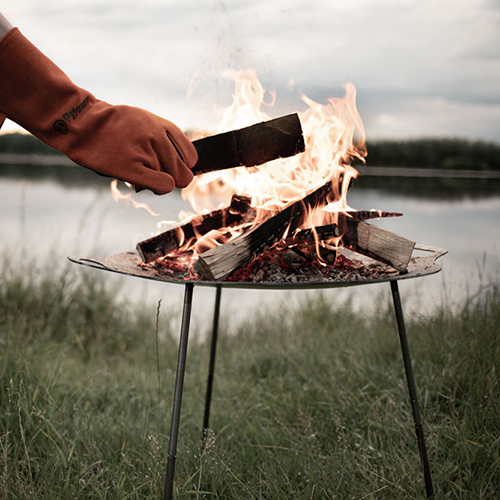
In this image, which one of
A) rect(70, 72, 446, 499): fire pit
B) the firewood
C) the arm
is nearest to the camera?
the arm

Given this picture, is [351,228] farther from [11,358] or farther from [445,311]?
[11,358]

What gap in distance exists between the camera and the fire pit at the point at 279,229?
1531 mm

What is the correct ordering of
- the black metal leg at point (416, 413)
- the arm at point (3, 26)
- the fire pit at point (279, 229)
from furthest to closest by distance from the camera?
the black metal leg at point (416, 413) → the fire pit at point (279, 229) → the arm at point (3, 26)

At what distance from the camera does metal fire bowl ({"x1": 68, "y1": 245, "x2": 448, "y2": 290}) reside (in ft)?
4.80

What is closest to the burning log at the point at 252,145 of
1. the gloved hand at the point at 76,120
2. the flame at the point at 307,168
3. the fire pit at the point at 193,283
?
the flame at the point at 307,168

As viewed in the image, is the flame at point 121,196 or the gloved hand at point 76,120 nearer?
the gloved hand at point 76,120

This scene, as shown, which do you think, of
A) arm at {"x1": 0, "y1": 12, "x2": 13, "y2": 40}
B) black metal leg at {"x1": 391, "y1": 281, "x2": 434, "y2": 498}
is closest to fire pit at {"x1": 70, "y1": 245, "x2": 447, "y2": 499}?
black metal leg at {"x1": 391, "y1": 281, "x2": 434, "y2": 498}

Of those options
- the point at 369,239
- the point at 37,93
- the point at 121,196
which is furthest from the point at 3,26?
the point at 369,239

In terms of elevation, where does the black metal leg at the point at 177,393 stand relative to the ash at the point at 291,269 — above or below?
below

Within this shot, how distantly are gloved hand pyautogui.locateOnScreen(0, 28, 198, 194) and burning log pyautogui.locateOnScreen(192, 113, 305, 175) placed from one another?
263mm

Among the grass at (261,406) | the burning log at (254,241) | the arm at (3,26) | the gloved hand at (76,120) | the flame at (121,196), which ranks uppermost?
the arm at (3,26)

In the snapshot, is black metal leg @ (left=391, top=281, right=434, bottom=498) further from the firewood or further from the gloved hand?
the gloved hand

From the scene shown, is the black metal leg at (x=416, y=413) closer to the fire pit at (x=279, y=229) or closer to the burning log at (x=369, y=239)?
the fire pit at (x=279, y=229)

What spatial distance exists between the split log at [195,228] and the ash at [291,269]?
0.18ft
